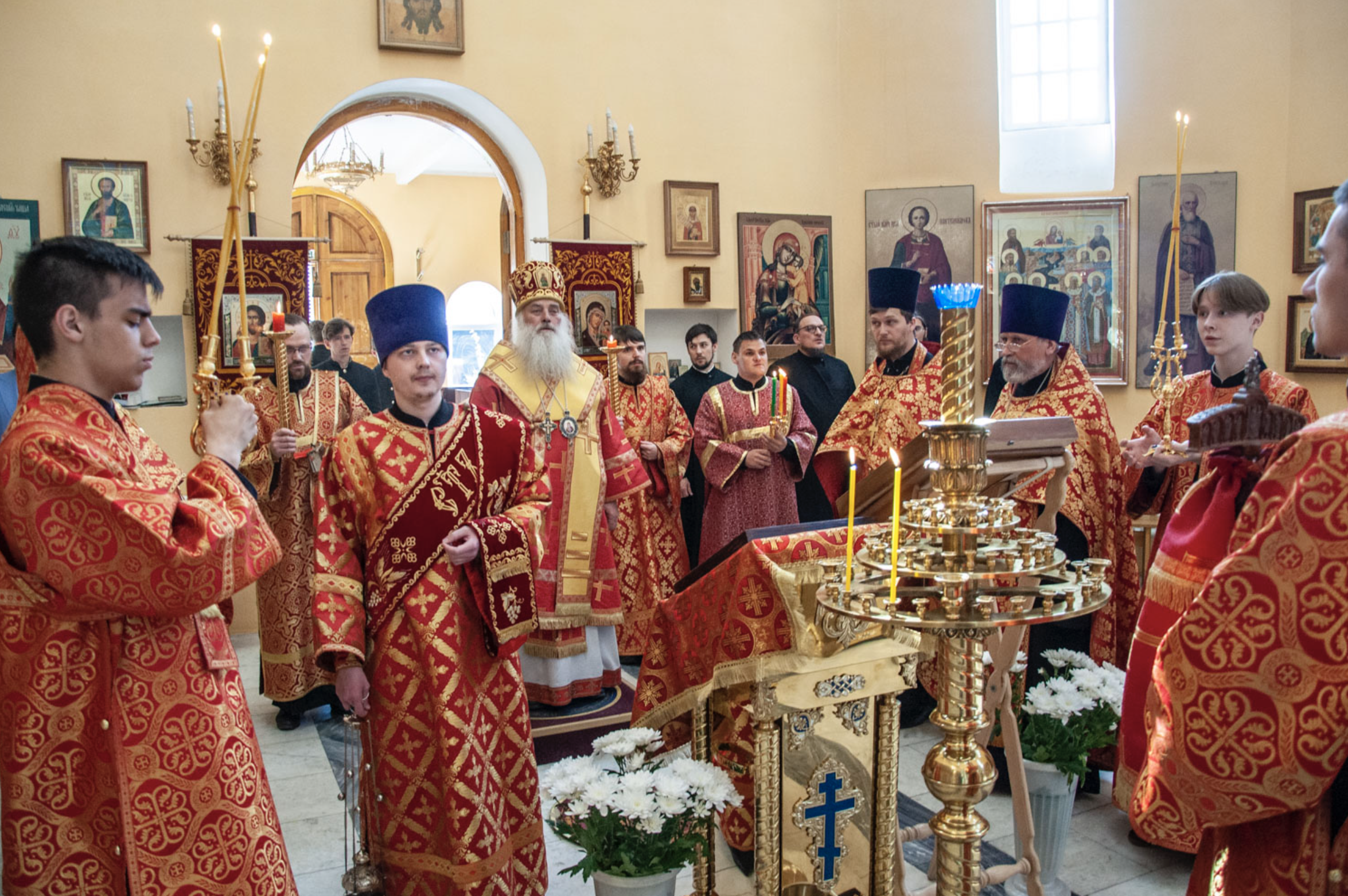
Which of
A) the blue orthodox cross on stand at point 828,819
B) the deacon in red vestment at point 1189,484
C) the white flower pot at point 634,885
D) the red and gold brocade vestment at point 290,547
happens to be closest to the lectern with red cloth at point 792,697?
the blue orthodox cross on stand at point 828,819

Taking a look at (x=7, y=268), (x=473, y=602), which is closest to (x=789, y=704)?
(x=473, y=602)

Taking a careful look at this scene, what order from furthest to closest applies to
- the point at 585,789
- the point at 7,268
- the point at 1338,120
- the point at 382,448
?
the point at 1338,120 < the point at 7,268 < the point at 382,448 < the point at 585,789

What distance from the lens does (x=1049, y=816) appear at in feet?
10.0

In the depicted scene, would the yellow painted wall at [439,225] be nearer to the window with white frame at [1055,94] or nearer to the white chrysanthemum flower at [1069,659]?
the window with white frame at [1055,94]

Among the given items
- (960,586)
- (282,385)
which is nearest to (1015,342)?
(960,586)

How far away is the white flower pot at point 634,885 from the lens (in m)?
2.41

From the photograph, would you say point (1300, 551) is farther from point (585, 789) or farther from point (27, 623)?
point (27, 623)

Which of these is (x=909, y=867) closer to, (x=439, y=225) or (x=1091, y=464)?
(x=1091, y=464)

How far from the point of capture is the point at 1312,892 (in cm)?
139

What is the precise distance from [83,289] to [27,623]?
0.66 meters

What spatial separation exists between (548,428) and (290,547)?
139 cm

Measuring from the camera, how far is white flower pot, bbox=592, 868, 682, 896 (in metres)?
2.41

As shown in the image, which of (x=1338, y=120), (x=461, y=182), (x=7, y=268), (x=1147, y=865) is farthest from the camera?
(x=461, y=182)

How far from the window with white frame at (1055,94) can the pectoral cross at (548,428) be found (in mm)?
5793
